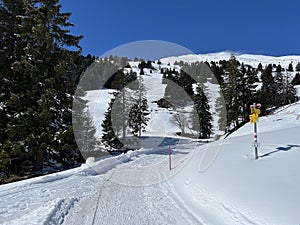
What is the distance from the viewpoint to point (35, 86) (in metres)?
12.4

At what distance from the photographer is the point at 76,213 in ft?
16.3

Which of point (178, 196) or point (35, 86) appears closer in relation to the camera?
point (178, 196)

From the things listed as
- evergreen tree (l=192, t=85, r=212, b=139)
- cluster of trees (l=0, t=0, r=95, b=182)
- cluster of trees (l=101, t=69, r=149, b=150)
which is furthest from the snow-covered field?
evergreen tree (l=192, t=85, r=212, b=139)

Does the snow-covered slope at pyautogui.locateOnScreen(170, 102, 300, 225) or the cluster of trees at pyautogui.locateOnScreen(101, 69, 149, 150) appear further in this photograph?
the cluster of trees at pyautogui.locateOnScreen(101, 69, 149, 150)

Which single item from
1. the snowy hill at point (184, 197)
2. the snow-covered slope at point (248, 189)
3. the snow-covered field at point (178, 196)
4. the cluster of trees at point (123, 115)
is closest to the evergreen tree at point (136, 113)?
the cluster of trees at point (123, 115)

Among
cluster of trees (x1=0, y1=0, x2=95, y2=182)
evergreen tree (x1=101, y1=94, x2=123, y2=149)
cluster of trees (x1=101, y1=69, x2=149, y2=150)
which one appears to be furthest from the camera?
cluster of trees (x1=101, y1=69, x2=149, y2=150)

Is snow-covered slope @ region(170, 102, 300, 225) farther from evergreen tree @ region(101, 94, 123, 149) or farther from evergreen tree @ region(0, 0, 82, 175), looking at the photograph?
evergreen tree @ region(101, 94, 123, 149)

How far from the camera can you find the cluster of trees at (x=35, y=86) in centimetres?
1178

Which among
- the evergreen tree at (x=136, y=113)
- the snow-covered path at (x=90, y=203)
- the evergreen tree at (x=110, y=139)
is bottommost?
the evergreen tree at (x=110, y=139)

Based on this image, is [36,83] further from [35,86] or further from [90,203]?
[90,203]

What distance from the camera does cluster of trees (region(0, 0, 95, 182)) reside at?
464 inches

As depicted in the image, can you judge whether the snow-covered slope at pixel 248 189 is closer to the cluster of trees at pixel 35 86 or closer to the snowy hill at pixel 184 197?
the snowy hill at pixel 184 197

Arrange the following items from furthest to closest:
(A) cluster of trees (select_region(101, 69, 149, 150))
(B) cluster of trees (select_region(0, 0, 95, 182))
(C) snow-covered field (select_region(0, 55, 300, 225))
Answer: (A) cluster of trees (select_region(101, 69, 149, 150)) < (B) cluster of trees (select_region(0, 0, 95, 182)) < (C) snow-covered field (select_region(0, 55, 300, 225))

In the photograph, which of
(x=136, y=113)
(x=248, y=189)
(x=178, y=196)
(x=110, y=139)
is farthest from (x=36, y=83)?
(x=136, y=113)
